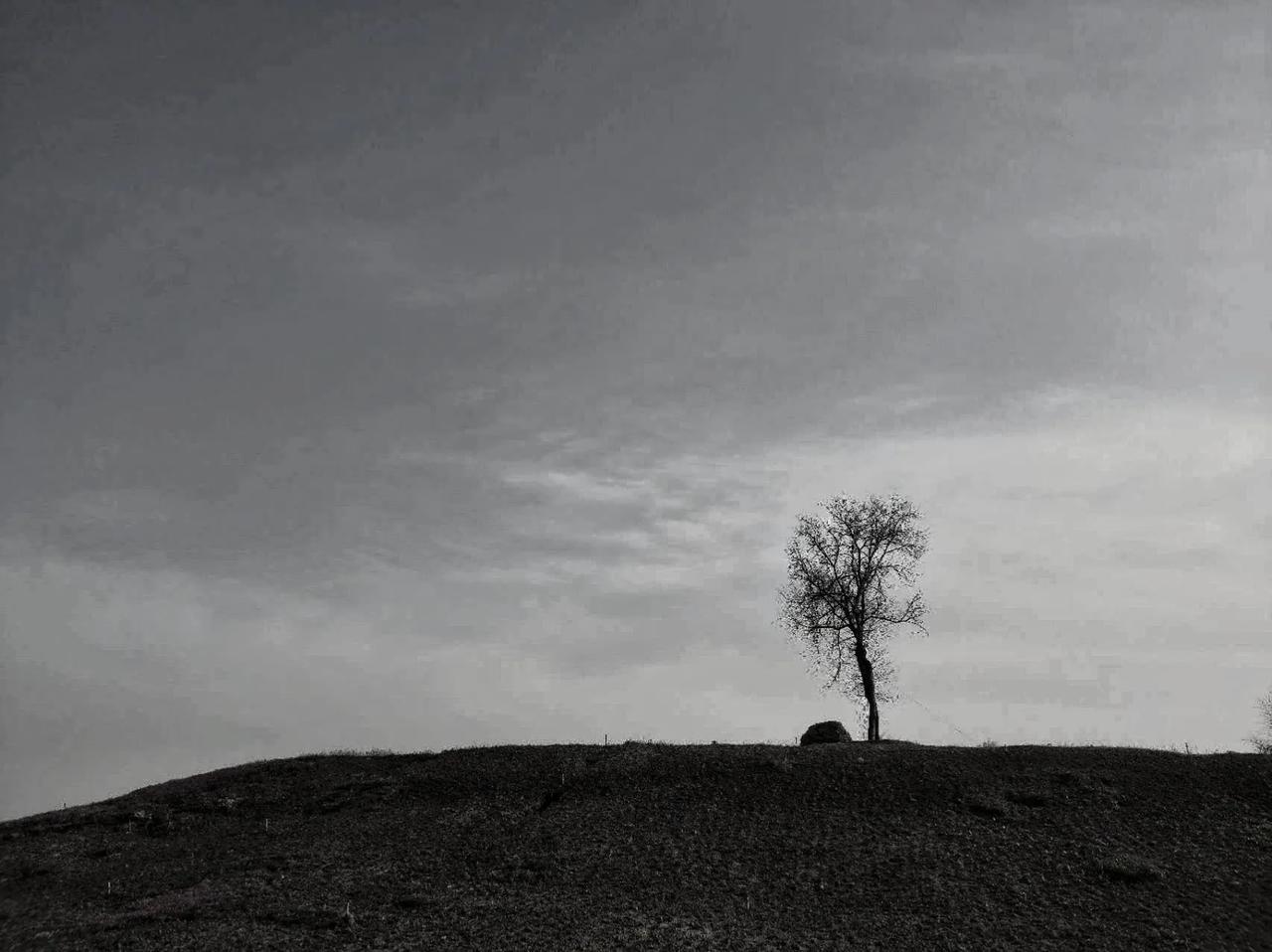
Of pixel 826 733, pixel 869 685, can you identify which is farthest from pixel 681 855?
pixel 869 685

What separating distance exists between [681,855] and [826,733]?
1693 centimetres

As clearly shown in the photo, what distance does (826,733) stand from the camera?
4828cm

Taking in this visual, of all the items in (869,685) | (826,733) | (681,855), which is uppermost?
(869,685)

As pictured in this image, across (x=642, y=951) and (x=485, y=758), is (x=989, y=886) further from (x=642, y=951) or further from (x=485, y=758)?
(x=485, y=758)

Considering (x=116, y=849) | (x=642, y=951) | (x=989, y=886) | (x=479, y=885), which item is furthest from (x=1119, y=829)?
(x=116, y=849)

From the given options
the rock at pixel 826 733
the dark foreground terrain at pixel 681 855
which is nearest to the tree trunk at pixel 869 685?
the rock at pixel 826 733

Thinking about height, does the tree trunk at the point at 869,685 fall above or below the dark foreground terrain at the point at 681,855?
above

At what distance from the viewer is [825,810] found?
36438 mm

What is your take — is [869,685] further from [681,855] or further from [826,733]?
[681,855]

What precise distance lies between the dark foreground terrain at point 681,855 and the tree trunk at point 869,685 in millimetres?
7266

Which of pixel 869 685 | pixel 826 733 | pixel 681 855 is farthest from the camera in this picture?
pixel 869 685

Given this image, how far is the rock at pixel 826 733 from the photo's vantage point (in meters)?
47.9

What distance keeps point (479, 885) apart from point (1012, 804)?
2094cm

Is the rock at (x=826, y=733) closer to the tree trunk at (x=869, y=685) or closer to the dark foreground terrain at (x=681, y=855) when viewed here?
the tree trunk at (x=869, y=685)
